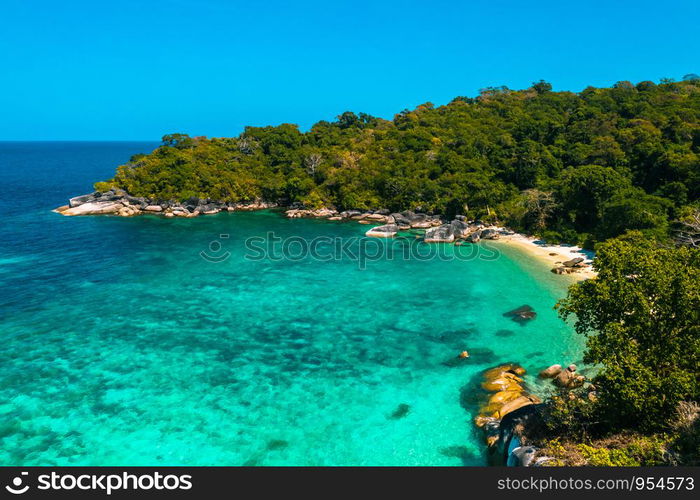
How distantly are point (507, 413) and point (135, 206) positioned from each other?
7218 cm

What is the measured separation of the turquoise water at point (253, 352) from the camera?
17.3 m

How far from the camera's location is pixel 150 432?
1786 cm

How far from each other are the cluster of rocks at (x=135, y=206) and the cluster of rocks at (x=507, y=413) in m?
62.2

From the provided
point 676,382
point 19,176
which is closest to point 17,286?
point 676,382

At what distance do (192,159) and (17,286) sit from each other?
1958 inches

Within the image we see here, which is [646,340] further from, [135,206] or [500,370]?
[135,206]

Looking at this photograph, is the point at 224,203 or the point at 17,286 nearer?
the point at 17,286

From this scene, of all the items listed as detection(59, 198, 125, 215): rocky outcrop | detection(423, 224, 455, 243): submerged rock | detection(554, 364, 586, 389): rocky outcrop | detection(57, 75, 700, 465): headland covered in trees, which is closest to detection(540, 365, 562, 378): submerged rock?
detection(57, 75, 700, 465): headland covered in trees

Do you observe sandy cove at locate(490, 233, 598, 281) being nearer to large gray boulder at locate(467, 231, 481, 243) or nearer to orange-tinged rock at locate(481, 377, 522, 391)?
large gray boulder at locate(467, 231, 481, 243)

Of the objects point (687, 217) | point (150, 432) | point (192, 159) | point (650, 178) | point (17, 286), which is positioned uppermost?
point (192, 159)

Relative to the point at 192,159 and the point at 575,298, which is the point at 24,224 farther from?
the point at 575,298

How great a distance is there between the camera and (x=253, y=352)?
82.7 feet

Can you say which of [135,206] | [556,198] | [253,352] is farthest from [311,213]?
[253,352]

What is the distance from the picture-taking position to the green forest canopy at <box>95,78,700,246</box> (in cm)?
4806
